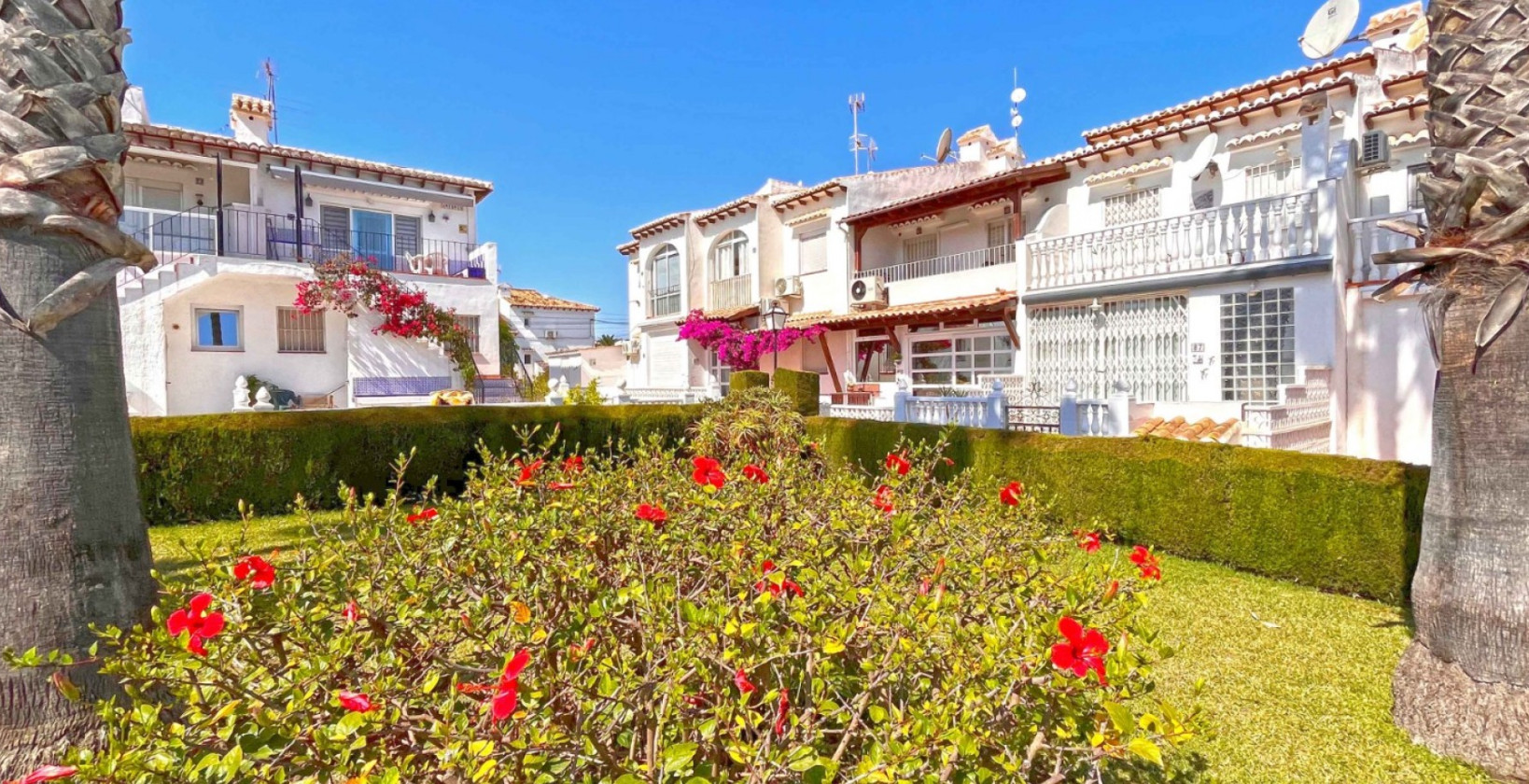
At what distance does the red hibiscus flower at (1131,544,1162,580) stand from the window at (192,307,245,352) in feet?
74.5

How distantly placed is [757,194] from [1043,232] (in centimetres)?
1083

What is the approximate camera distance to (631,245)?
30219 millimetres

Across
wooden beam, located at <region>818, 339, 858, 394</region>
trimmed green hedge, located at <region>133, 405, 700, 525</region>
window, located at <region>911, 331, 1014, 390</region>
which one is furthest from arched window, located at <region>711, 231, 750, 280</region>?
trimmed green hedge, located at <region>133, 405, 700, 525</region>

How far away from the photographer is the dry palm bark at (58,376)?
9.21 ft

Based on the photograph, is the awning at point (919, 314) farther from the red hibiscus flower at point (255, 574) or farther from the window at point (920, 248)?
the red hibiscus flower at point (255, 574)

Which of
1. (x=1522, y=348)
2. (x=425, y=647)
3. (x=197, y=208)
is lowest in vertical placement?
(x=425, y=647)

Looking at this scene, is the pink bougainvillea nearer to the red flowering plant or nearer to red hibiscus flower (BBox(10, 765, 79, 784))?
the red flowering plant

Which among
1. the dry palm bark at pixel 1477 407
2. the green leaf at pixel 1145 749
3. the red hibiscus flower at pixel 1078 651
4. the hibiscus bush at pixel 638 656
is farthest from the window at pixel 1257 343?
the green leaf at pixel 1145 749

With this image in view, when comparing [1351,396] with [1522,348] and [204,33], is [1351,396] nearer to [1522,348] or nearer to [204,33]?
[1522,348]

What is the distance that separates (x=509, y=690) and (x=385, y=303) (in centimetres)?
2093

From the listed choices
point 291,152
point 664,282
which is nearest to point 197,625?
point 291,152

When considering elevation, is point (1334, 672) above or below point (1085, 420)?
below

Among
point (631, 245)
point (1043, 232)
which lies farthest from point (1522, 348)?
point (631, 245)

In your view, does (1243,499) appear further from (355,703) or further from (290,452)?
(290,452)
